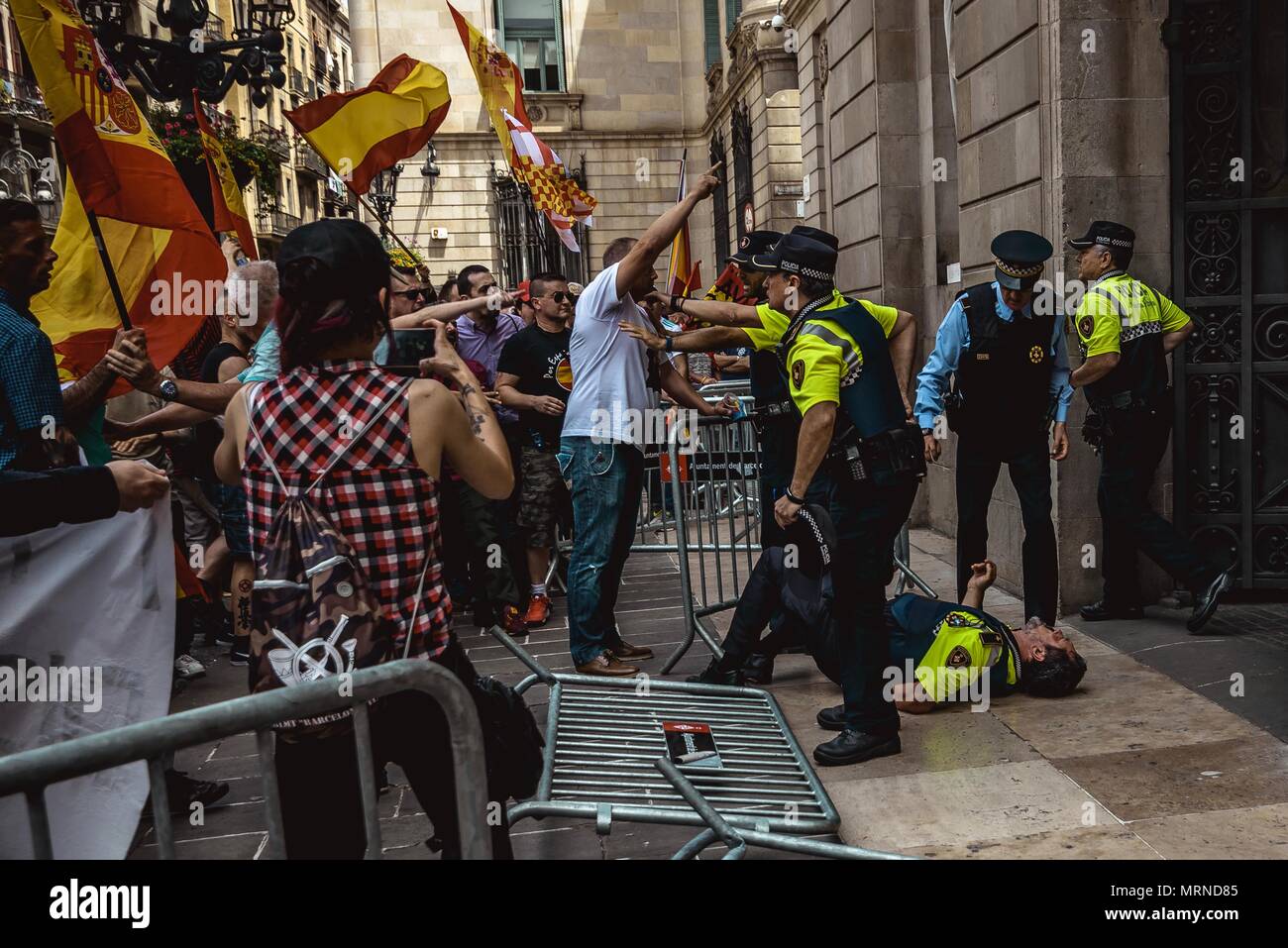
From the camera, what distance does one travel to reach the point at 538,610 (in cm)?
787

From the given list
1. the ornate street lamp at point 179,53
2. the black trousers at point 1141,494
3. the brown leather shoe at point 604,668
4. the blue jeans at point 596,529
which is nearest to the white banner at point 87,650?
the blue jeans at point 596,529

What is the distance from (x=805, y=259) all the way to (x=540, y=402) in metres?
3.07

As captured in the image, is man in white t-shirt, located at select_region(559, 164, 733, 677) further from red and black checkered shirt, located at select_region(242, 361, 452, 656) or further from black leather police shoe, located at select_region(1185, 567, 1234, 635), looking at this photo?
red and black checkered shirt, located at select_region(242, 361, 452, 656)

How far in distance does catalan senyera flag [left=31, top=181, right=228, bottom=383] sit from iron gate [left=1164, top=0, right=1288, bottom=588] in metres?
5.28

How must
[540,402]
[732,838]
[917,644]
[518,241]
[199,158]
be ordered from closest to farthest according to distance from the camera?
[732,838] → [917,644] → [540,402] → [199,158] → [518,241]

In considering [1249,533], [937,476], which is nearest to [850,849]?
[1249,533]

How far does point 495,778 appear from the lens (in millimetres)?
2895

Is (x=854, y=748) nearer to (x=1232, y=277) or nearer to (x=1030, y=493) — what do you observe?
(x=1030, y=493)

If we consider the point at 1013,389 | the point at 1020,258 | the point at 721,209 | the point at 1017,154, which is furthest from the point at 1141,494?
the point at 721,209

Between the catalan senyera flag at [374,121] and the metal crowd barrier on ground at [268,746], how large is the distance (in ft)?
17.3

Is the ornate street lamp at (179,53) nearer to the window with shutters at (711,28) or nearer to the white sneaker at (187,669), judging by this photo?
the white sneaker at (187,669)

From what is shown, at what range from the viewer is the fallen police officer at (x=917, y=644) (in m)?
5.24
